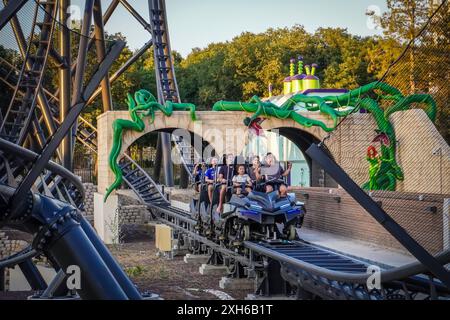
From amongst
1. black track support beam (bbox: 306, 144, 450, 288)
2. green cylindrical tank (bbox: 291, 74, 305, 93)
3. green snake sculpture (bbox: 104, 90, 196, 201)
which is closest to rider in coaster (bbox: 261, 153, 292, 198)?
black track support beam (bbox: 306, 144, 450, 288)

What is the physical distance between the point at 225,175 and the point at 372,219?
3.12m

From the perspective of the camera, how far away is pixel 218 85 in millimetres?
64500

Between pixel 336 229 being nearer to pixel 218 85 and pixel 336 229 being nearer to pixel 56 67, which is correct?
pixel 56 67

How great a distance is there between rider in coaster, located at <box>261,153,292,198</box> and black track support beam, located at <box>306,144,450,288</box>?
730cm

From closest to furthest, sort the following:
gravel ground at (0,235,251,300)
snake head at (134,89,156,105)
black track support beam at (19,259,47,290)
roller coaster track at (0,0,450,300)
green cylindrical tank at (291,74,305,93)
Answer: roller coaster track at (0,0,450,300) < black track support beam at (19,259,47,290) < gravel ground at (0,235,251,300) < snake head at (134,89,156,105) < green cylindrical tank at (291,74,305,93)

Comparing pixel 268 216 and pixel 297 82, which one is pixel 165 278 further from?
pixel 297 82

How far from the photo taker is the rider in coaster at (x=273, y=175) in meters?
15.3

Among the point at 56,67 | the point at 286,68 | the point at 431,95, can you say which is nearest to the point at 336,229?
the point at 56,67

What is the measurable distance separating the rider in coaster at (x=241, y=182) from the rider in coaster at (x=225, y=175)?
49cm

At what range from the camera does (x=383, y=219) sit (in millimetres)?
7531

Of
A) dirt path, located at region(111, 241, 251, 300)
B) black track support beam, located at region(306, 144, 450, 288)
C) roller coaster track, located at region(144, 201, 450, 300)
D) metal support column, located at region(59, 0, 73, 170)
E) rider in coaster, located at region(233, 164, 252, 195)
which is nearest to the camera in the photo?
black track support beam, located at region(306, 144, 450, 288)

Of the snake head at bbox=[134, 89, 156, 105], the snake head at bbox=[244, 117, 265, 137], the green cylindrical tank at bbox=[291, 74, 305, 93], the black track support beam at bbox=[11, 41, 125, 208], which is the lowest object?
the black track support beam at bbox=[11, 41, 125, 208]

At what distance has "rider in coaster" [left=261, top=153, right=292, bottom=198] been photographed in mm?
15328

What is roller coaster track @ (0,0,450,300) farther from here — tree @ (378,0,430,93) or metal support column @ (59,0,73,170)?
tree @ (378,0,430,93)
